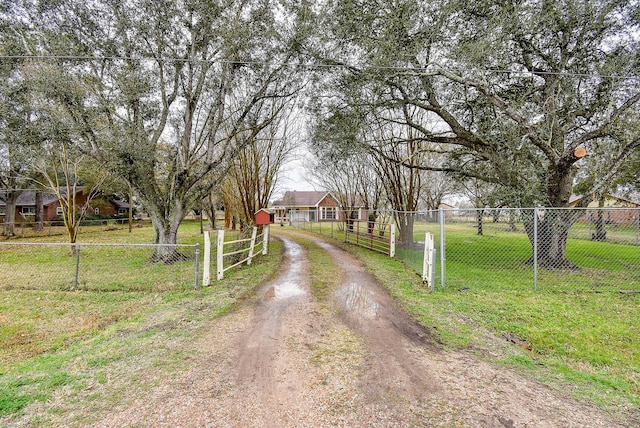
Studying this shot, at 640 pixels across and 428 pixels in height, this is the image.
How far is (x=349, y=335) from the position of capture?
169 inches

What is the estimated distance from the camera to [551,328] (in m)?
4.62

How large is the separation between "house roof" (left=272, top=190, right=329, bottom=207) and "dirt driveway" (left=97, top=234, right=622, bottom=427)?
37.0 m

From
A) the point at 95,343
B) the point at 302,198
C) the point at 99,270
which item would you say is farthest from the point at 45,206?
the point at 95,343

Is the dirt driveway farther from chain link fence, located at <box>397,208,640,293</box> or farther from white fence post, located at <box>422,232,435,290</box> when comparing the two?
chain link fence, located at <box>397,208,640,293</box>

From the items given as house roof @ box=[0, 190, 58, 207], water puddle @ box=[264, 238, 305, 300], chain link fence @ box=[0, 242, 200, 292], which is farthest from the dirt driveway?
house roof @ box=[0, 190, 58, 207]

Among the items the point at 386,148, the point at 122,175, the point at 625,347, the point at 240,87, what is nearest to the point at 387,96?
the point at 386,148

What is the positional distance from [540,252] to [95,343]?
11.7m

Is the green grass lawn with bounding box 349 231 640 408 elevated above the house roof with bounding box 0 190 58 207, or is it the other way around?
the house roof with bounding box 0 190 58 207

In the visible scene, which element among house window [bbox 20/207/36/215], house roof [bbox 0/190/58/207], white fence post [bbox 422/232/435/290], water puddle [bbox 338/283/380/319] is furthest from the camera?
house window [bbox 20/207/36/215]

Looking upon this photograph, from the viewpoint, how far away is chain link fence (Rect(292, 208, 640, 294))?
673 centimetres

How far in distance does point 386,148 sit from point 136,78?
10.5 metres

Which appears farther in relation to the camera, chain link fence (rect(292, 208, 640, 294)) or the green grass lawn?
chain link fence (rect(292, 208, 640, 294))

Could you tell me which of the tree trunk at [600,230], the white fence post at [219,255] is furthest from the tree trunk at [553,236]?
the white fence post at [219,255]

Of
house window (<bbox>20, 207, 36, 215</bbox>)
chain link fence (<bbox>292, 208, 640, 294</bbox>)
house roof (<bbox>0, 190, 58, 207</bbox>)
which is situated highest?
house roof (<bbox>0, 190, 58, 207</bbox>)
